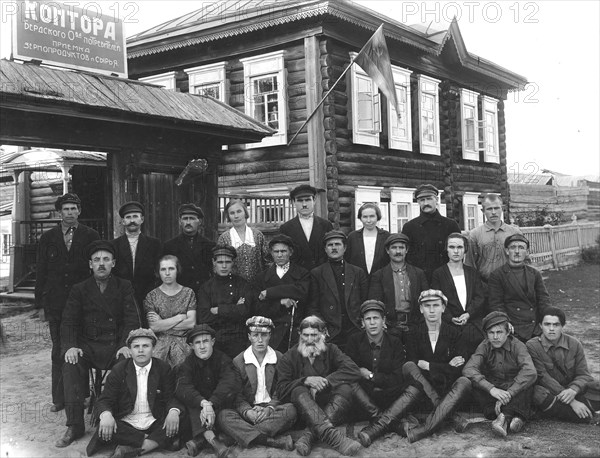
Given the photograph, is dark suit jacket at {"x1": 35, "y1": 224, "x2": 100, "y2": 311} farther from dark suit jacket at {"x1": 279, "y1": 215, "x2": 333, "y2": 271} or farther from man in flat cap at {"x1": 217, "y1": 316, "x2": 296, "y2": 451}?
dark suit jacket at {"x1": 279, "y1": 215, "x2": 333, "y2": 271}

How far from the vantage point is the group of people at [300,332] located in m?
4.94

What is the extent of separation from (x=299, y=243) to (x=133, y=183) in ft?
7.59

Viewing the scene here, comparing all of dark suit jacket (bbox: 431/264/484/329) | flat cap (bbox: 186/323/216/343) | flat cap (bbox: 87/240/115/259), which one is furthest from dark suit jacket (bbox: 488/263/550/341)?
flat cap (bbox: 87/240/115/259)

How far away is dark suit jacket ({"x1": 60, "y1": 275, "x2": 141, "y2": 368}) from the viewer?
17.6 ft

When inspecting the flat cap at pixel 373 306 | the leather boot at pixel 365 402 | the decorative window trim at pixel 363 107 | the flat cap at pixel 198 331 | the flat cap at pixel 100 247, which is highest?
the decorative window trim at pixel 363 107

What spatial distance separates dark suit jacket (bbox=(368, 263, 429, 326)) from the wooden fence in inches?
467

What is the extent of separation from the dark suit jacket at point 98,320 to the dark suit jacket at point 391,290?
2229 millimetres

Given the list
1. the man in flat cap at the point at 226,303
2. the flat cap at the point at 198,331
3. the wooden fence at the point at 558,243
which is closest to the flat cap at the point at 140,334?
the flat cap at the point at 198,331

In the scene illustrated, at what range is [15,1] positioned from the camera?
22.6 ft

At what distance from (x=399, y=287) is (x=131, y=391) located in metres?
2.60

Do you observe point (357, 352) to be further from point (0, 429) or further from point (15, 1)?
point (15, 1)

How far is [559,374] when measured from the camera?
211 inches

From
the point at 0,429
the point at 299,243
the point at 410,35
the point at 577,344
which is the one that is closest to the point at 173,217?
the point at 299,243

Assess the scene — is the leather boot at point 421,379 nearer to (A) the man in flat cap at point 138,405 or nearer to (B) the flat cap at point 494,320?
(B) the flat cap at point 494,320
